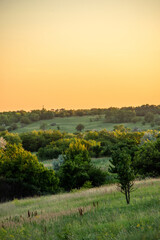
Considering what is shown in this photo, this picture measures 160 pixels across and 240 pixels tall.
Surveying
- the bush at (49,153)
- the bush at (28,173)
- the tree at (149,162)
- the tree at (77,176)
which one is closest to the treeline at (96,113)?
the bush at (49,153)

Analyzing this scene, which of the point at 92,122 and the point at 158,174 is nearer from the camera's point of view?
the point at 158,174

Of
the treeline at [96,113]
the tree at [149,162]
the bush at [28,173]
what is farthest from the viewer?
the treeline at [96,113]

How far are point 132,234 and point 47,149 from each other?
200 feet

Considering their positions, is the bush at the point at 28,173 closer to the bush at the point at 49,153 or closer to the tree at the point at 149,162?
the tree at the point at 149,162

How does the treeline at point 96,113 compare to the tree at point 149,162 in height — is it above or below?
above

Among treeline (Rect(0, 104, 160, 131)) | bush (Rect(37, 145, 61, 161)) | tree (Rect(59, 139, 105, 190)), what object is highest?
treeline (Rect(0, 104, 160, 131))

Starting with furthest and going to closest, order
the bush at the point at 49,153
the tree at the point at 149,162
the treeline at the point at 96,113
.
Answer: the treeline at the point at 96,113, the bush at the point at 49,153, the tree at the point at 149,162

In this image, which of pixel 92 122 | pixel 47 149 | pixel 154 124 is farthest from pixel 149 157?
pixel 92 122

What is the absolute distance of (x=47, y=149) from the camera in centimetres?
6681

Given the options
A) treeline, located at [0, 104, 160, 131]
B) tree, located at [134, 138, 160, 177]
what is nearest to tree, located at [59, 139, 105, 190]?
tree, located at [134, 138, 160, 177]

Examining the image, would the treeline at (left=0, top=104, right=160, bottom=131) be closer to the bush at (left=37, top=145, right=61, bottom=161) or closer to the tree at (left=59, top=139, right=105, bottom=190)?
the bush at (left=37, top=145, right=61, bottom=161)

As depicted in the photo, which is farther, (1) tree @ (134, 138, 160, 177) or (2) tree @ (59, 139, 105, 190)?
(1) tree @ (134, 138, 160, 177)

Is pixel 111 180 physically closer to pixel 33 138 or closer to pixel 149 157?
pixel 149 157

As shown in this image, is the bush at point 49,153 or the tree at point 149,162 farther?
the bush at point 49,153
